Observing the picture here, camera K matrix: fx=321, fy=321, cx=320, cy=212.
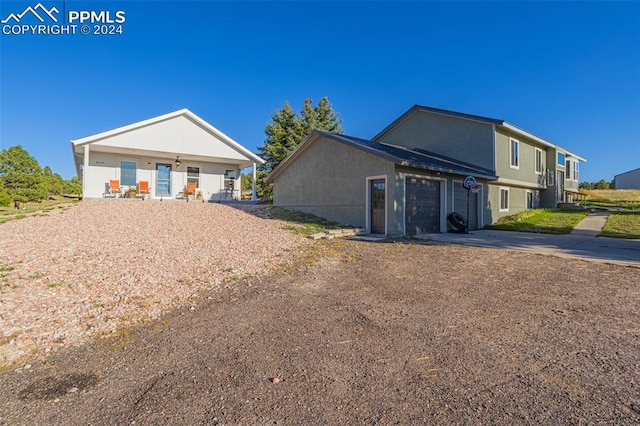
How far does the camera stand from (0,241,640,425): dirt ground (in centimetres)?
226

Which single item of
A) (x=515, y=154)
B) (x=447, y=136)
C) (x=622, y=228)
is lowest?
(x=622, y=228)

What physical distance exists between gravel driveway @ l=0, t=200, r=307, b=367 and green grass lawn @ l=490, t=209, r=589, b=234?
11192 mm

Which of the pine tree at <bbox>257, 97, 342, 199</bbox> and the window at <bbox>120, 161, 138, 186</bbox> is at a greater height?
the pine tree at <bbox>257, 97, 342, 199</bbox>

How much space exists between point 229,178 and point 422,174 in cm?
1242

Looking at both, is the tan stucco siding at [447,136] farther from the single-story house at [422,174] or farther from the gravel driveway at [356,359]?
the gravel driveway at [356,359]

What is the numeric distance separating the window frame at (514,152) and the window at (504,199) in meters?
1.46

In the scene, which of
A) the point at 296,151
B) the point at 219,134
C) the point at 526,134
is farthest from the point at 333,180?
the point at 526,134

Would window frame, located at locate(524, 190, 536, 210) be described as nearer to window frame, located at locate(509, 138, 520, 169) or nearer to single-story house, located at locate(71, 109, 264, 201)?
window frame, located at locate(509, 138, 520, 169)

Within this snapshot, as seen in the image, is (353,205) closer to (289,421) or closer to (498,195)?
(498,195)

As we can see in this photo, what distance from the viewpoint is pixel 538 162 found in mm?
21922

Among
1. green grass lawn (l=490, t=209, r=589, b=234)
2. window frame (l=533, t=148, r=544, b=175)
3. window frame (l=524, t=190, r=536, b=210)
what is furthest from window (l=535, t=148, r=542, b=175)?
green grass lawn (l=490, t=209, r=589, b=234)

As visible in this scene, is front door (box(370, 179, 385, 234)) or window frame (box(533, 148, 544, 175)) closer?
front door (box(370, 179, 385, 234))

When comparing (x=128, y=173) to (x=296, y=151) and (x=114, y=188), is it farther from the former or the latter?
(x=296, y=151)

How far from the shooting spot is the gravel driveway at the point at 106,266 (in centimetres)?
378
